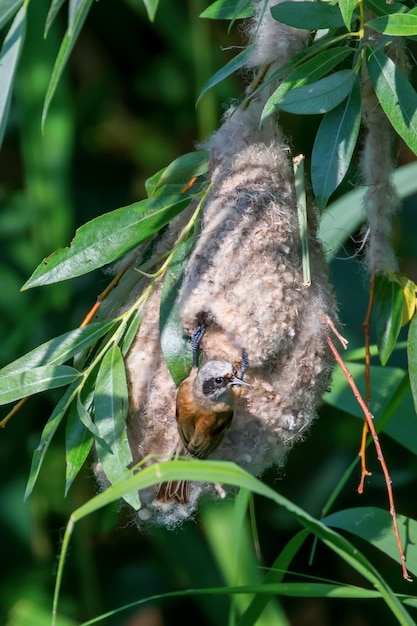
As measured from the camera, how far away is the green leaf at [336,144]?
126 cm

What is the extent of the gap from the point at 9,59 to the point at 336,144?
0.54 m

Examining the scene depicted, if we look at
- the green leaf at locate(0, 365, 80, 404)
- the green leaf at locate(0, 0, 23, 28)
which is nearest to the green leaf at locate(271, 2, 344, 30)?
the green leaf at locate(0, 0, 23, 28)

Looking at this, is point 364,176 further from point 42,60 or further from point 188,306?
point 42,60

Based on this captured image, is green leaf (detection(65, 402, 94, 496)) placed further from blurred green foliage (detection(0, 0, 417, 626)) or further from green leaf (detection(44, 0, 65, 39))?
blurred green foliage (detection(0, 0, 417, 626))

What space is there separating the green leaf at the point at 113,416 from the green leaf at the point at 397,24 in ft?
1.88

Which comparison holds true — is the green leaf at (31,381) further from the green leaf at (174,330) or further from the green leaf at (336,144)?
the green leaf at (336,144)

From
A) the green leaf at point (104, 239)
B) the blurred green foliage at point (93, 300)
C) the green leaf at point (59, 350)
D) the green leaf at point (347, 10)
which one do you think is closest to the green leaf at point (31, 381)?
the green leaf at point (59, 350)

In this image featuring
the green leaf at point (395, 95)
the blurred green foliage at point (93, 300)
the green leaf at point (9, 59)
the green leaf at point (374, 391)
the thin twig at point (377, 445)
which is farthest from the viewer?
the blurred green foliage at point (93, 300)

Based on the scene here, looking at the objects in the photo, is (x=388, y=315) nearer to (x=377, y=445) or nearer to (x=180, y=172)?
(x=377, y=445)

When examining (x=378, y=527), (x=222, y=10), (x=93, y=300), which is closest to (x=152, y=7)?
(x=222, y=10)

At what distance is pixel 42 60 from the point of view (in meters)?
2.62

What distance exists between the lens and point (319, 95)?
1221 millimetres

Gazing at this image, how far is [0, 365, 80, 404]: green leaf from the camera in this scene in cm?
131

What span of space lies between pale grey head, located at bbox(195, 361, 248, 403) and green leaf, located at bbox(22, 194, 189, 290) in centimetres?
21
